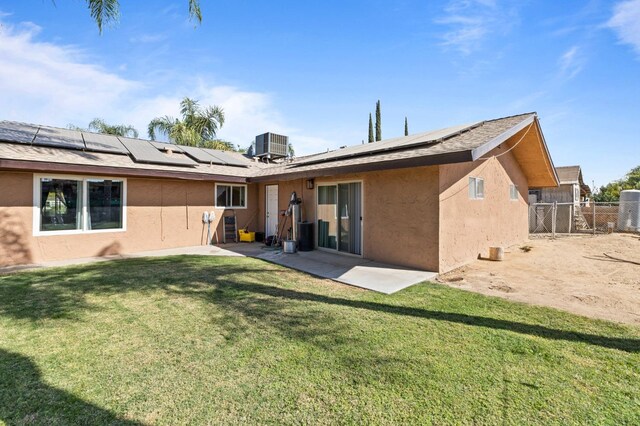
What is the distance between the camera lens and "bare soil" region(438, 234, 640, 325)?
483cm

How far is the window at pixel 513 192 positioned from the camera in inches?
429

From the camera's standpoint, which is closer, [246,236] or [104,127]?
[246,236]

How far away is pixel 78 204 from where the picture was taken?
8.65 m

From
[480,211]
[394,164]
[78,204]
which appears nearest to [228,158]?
[78,204]

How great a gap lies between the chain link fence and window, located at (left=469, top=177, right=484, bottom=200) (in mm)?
8904

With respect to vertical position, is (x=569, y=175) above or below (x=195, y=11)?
below

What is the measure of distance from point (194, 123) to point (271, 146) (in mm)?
12217

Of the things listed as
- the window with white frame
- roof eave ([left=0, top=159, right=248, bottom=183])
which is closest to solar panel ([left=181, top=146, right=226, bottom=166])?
roof eave ([left=0, top=159, right=248, bottom=183])

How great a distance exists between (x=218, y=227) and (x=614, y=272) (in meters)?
11.8

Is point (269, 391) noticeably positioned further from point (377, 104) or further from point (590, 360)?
point (377, 104)

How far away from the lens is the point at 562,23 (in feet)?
25.1

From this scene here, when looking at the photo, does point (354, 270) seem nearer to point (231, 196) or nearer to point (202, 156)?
point (231, 196)

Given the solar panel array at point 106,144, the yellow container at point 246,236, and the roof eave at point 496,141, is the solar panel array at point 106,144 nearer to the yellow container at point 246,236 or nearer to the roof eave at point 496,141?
the yellow container at point 246,236

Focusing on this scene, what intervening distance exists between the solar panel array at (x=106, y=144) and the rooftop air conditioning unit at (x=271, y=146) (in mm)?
2396
